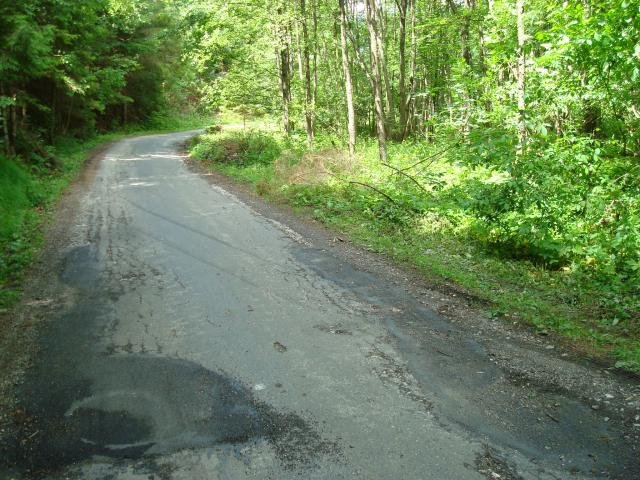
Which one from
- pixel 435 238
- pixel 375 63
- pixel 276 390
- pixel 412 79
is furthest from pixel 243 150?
pixel 276 390

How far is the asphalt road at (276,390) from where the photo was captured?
3668 millimetres

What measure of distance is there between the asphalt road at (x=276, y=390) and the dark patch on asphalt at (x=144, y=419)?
1 centimetres

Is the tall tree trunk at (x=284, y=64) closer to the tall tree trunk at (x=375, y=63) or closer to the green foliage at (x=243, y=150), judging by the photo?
the green foliage at (x=243, y=150)

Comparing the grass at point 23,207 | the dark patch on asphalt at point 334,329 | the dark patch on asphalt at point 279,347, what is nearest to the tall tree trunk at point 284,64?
the grass at point 23,207

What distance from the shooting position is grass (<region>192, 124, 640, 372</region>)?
579 cm

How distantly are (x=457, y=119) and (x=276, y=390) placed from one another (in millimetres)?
7382

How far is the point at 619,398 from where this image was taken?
4.30m

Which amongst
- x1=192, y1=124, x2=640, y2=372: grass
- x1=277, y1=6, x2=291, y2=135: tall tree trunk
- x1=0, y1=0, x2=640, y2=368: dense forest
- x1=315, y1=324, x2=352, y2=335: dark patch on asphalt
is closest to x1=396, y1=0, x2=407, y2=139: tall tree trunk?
x1=0, y1=0, x2=640, y2=368: dense forest

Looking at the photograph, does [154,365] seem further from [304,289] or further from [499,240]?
[499,240]

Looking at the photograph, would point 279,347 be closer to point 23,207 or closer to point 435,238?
point 435,238

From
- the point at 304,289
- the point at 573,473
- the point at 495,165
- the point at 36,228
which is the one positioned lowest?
the point at 573,473

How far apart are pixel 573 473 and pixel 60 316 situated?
604cm

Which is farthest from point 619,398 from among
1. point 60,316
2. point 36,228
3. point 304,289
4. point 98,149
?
point 98,149

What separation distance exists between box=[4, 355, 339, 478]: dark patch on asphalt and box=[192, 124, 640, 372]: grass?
3.40 metres
